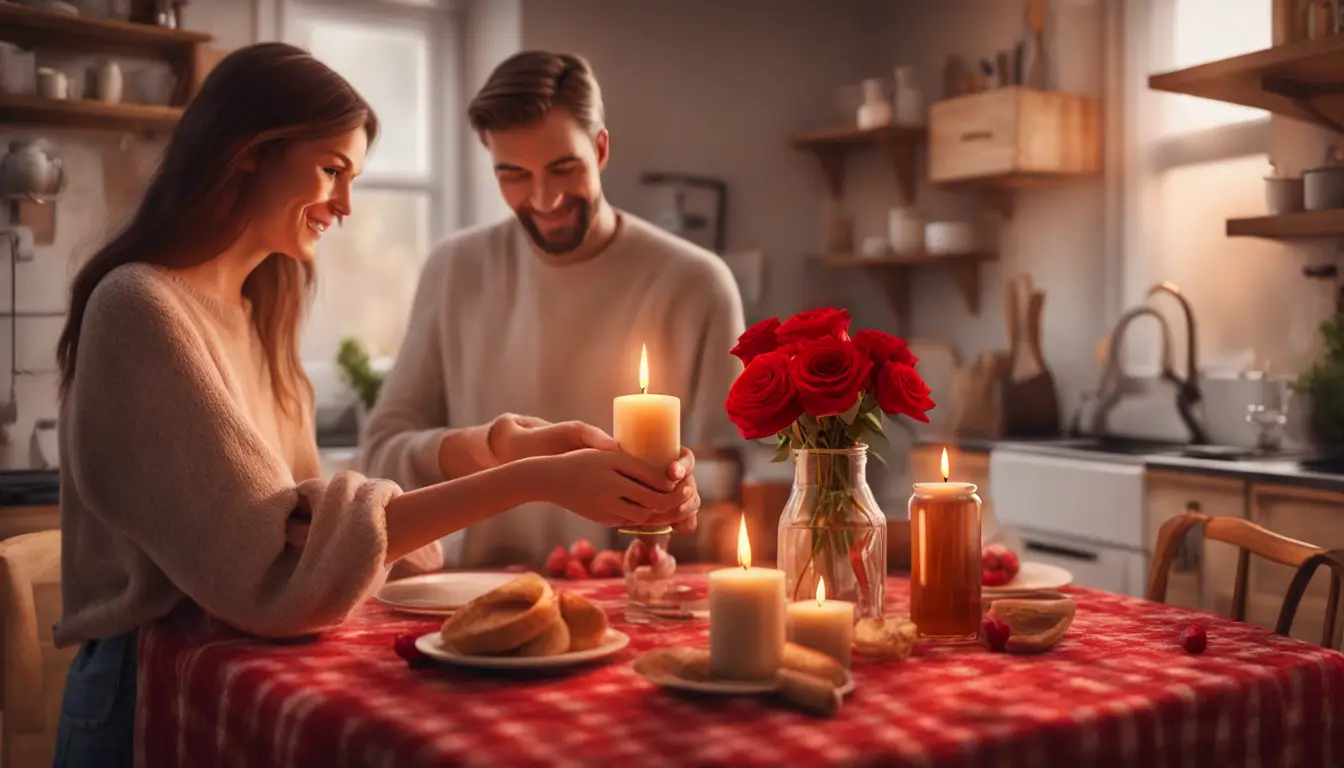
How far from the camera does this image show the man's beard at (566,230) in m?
2.17

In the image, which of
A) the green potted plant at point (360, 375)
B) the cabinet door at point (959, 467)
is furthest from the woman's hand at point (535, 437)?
the green potted plant at point (360, 375)

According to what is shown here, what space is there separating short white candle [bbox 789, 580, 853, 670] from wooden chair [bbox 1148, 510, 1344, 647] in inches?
27.4

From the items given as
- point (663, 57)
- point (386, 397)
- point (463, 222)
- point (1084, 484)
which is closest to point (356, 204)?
point (463, 222)

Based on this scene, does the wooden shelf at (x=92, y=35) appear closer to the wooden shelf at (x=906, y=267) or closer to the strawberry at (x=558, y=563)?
the wooden shelf at (x=906, y=267)

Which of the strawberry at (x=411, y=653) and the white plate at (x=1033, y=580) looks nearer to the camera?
the strawberry at (x=411, y=653)

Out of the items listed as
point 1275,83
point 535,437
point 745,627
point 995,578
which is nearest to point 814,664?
point 745,627

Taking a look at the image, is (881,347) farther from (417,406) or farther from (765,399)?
(417,406)

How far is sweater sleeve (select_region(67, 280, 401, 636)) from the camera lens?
1.28 metres

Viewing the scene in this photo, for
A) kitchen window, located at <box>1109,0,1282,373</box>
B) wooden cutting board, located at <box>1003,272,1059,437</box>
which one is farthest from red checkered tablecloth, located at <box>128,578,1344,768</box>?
wooden cutting board, located at <box>1003,272,1059,437</box>

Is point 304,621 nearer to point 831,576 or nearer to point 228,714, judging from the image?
point 228,714

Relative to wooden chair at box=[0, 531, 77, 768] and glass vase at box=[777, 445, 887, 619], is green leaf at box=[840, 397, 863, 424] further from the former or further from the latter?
wooden chair at box=[0, 531, 77, 768]

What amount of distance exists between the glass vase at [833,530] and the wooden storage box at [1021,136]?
9.52 ft

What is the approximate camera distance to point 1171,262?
389 centimetres

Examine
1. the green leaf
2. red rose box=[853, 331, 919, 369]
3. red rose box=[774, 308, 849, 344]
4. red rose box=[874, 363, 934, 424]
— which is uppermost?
red rose box=[774, 308, 849, 344]
